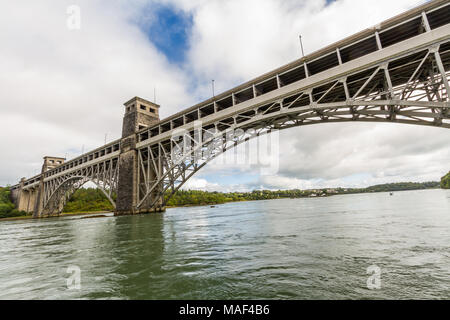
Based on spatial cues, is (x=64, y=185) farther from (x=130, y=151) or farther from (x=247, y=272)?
(x=247, y=272)

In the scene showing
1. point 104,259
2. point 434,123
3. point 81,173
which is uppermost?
point 81,173

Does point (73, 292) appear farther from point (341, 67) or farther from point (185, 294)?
point (341, 67)

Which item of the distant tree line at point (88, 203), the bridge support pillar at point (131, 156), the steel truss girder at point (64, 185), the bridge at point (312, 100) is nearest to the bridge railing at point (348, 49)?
the bridge at point (312, 100)

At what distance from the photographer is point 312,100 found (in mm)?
12141

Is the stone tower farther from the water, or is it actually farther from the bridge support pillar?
the water

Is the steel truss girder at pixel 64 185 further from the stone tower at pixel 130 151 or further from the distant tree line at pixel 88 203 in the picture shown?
the distant tree line at pixel 88 203

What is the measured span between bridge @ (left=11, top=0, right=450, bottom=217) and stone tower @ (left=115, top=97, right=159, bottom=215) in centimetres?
13

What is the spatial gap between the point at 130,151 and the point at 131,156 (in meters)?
0.81

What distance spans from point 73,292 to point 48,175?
2377 inches

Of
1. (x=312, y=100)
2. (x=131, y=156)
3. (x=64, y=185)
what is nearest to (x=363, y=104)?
→ (x=312, y=100)

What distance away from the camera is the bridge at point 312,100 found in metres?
9.13

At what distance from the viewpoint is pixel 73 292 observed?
10.9 feet
